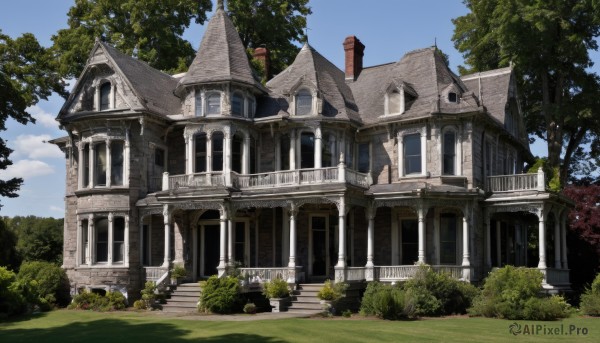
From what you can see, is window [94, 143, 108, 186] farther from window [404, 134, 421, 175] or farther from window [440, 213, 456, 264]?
window [440, 213, 456, 264]

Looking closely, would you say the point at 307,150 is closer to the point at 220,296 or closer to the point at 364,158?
the point at 364,158

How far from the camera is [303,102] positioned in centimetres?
3212

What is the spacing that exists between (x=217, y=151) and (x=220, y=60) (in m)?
4.26

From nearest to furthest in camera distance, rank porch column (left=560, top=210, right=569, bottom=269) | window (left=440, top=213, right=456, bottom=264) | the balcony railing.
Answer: the balcony railing → window (left=440, top=213, right=456, bottom=264) → porch column (left=560, top=210, right=569, bottom=269)

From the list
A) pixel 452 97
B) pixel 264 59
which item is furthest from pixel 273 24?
pixel 452 97

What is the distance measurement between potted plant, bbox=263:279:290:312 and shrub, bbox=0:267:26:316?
9.55 meters

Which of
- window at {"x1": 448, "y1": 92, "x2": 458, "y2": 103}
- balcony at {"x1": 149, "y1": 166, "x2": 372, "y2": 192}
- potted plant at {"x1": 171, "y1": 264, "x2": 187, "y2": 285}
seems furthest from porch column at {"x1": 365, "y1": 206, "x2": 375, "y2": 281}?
potted plant at {"x1": 171, "y1": 264, "x2": 187, "y2": 285}

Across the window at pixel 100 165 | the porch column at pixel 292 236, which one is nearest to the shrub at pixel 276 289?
the porch column at pixel 292 236

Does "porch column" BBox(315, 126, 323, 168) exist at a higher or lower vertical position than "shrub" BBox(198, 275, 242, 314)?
higher

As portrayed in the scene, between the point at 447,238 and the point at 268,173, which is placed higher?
the point at 268,173

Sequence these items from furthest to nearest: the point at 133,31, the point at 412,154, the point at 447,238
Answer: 1. the point at 133,31
2. the point at 412,154
3. the point at 447,238

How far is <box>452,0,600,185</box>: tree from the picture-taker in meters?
40.5

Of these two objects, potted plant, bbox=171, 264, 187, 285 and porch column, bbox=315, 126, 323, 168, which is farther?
porch column, bbox=315, 126, 323, 168

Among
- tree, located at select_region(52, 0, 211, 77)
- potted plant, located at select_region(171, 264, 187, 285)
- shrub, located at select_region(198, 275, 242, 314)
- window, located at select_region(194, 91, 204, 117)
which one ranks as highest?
tree, located at select_region(52, 0, 211, 77)
